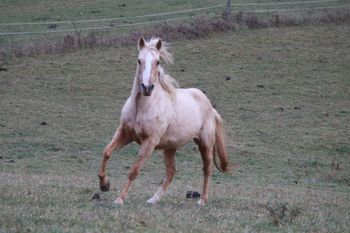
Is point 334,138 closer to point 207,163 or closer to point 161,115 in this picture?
point 207,163

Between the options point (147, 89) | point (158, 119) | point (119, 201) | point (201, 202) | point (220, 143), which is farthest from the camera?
point (220, 143)

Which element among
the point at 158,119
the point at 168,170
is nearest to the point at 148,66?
the point at 158,119

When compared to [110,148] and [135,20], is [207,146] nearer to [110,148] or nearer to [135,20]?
[110,148]

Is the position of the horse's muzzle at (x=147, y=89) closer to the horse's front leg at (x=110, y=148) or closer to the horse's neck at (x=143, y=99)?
the horse's neck at (x=143, y=99)

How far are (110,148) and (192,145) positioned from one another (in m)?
7.75

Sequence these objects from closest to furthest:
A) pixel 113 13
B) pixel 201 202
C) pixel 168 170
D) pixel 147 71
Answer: pixel 147 71 → pixel 201 202 → pixel 168 170 → pixel 113 13

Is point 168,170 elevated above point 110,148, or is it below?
below

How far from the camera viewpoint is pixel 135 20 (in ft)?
91.0

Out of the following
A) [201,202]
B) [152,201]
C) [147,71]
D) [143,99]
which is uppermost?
[147,71]

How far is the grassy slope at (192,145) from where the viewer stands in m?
7.68

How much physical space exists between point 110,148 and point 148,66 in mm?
1047

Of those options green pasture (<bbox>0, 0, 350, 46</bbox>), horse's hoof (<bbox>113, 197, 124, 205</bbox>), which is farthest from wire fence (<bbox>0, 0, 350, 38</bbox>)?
horse's hoof (<bbox>113, 197, 124, 205</bbox>)

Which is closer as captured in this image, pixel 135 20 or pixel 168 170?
pixel 168 170

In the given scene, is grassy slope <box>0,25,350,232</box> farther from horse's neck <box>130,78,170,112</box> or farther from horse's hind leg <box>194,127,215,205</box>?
horse's neck <box>130,78,170,112</box>
